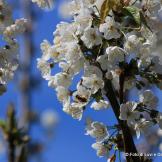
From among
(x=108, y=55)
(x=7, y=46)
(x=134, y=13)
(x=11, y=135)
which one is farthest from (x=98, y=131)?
(x=11, y=135)

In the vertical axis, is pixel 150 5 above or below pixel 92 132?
above

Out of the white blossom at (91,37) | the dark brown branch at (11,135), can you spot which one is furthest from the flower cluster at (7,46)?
the dark brown branch at (11,135)

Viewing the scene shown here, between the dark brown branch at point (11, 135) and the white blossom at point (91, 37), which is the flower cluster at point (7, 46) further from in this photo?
the dark brown branch at point (11, 135)

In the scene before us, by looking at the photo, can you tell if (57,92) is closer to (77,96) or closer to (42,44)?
(77,96)

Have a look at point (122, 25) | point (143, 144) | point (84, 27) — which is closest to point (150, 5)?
point (122, 25)

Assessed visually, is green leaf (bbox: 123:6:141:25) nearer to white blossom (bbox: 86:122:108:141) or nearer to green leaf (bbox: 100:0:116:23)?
green leaf (bbox: 100:0:116:23)

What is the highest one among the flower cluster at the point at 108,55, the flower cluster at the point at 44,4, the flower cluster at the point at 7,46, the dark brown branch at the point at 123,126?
the flower cluster at the point at 44,4
